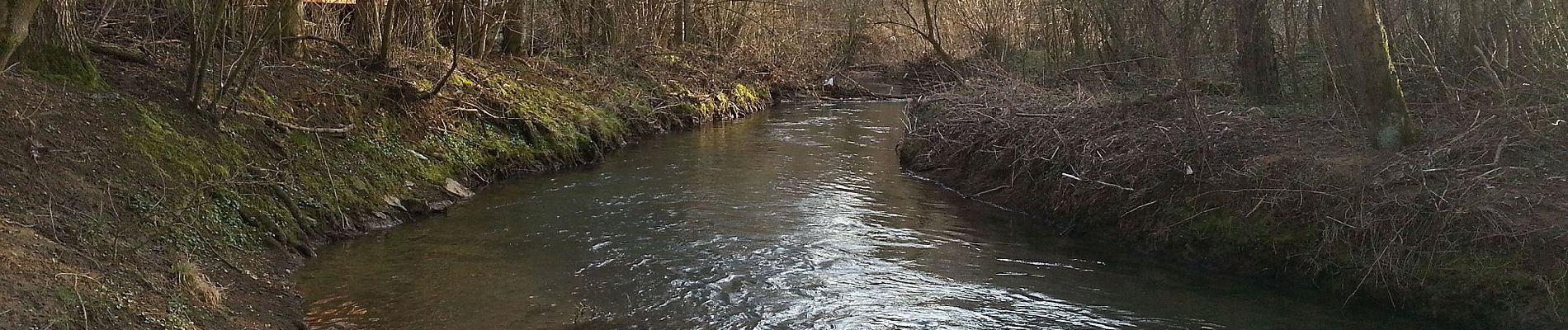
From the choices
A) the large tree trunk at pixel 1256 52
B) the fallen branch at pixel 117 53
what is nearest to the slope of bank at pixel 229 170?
the fallen branch at pixel 117 53

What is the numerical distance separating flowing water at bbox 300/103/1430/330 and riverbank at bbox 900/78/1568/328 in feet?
1.23

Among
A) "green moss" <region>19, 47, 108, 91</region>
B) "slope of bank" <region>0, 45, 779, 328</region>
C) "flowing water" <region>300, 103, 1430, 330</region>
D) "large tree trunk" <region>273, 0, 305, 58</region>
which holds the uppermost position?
"large tree trunk" <region>273, 0, 305, 58</region>

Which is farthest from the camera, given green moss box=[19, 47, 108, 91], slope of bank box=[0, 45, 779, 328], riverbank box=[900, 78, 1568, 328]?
green moss box=[19, 47, 108, 91]

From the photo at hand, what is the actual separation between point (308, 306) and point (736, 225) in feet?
15.5

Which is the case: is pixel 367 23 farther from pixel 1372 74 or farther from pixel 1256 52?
pixel 1372 74

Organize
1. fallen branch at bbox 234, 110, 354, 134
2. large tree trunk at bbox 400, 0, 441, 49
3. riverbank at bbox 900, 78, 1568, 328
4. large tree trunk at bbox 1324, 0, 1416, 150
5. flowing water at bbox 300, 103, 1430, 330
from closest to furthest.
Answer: riverbank at bbox 900, 78, 1568, 328
flowing water at bbox 300, 103, 1430, 330
large tree trunk at bbox 1324, 0, 1416, 150
fallen branch at bbox 234, 110, 354, 134
large tree trunk at bbox 400, 0, 441, 49

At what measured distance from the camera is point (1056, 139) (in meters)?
13.2

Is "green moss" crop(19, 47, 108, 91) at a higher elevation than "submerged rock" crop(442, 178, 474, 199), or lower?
higher

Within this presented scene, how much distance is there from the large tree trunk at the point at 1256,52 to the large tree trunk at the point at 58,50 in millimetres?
13014

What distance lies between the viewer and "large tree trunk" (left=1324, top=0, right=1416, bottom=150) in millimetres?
10062

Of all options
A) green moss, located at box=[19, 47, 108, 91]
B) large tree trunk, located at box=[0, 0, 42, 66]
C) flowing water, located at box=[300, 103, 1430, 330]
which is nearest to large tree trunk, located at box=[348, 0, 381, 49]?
flowing water, located at box=[300, 103, 1430, 330]

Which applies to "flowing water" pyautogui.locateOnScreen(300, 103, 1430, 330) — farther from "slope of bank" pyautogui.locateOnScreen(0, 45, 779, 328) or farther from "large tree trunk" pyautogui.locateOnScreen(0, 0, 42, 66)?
"large tree trunk" pyautogui.locateOnScreen(0, 0, 42, 66)

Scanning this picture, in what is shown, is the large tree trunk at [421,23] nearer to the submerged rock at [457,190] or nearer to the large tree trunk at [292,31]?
the large tree trunk at [292,31]

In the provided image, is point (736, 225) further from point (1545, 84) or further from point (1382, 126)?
point (1545, 84)
